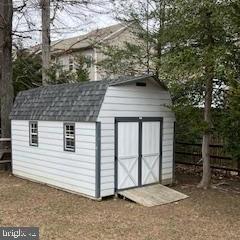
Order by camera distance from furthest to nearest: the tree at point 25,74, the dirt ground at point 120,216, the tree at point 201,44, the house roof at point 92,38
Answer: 1. the tree at point 25,74
2. the house roof at point 92,38
3. the tree at point 201,44
4. the dirt ground at point 120,216

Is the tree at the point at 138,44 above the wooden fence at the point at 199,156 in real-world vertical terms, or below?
above

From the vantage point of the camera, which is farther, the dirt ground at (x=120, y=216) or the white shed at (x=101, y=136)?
the white shed at (x=101, y=136)

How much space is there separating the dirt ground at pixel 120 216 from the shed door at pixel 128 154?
0.72 meters

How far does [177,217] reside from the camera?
8188 millimetres

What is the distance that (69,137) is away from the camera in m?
10.7

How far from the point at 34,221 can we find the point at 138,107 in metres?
4.32

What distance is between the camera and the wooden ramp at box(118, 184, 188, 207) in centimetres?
938

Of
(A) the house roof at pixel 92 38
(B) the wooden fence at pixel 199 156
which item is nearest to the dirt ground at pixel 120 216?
(B) the wooden fence at pixel 199 156

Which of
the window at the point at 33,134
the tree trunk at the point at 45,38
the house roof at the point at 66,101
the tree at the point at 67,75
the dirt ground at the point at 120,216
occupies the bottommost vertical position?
the dirt ground at the point at 120,216

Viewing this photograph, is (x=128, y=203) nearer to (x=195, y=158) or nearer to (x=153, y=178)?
(x=153, y=178)

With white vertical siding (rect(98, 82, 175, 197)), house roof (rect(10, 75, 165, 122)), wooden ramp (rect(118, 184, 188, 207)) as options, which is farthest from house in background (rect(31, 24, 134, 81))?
wooden ramp (rect(118, 184, 188, 207))

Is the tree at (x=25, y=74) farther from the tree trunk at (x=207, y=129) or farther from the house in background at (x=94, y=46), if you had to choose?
the tree trunk at (x=207, y=129)

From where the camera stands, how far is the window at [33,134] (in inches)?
477

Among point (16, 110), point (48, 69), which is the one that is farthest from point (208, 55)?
point (48, 69)
